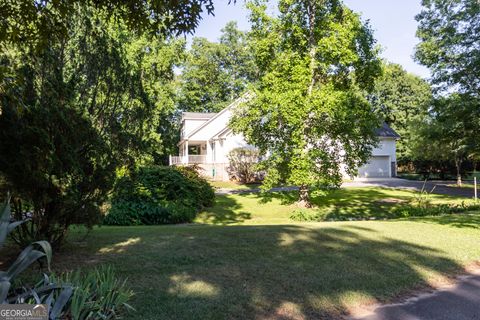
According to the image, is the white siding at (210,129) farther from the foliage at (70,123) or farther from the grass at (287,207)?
the foliage at (70,123)

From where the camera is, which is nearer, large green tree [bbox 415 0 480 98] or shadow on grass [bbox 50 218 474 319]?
shadow on grass [bbox 50 218 474 319]

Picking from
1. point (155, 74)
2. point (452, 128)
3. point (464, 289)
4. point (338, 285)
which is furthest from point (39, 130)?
point (155, 74)

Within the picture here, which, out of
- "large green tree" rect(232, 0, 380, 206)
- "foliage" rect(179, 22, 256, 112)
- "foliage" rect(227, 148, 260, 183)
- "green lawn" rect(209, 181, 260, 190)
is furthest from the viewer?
"foliage" rect(179, 22, 256, 112)

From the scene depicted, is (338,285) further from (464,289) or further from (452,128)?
(452,128)

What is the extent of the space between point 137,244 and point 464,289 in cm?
544

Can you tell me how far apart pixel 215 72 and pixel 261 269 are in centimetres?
5074

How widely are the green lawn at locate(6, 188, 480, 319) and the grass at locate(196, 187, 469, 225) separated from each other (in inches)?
271

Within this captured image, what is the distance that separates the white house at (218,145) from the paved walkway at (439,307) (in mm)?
26812

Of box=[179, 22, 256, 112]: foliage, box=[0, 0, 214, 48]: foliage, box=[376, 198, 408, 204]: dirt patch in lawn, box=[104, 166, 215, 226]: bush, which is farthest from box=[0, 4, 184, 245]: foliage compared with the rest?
box=[179, 22, 256, 112]: foliage

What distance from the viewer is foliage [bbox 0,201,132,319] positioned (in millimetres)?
3408

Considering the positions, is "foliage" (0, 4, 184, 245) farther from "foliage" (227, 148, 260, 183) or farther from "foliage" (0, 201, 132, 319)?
"foliage" (227, 148, 260, 183)

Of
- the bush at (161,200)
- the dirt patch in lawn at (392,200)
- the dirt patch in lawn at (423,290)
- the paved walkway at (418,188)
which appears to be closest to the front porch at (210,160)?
the paved walkway at (418,188)

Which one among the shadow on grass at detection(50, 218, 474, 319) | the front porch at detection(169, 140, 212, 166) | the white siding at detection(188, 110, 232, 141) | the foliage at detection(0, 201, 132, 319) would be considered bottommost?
the shadow on grass at detection(50, 218, 474, 319)

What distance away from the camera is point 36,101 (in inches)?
212
